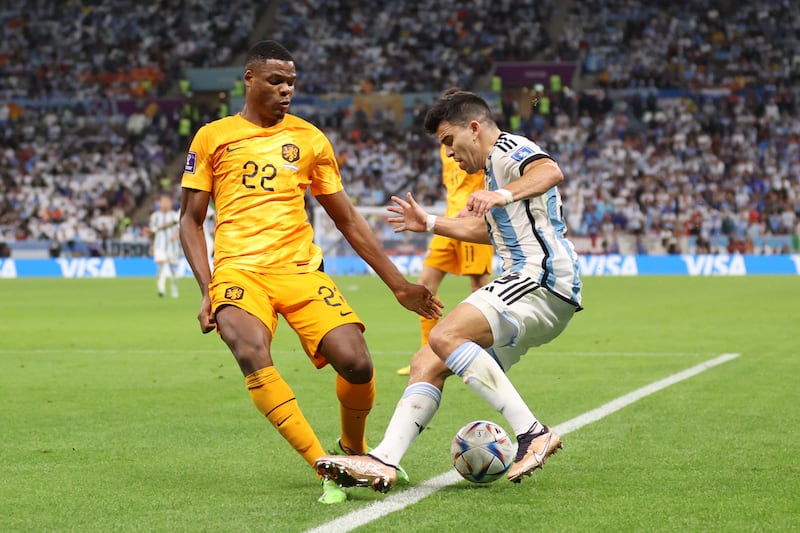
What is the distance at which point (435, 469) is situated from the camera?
6457 mm

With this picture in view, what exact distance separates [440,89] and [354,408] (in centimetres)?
3875

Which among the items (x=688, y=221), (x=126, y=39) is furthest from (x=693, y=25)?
(x=126, y=39)

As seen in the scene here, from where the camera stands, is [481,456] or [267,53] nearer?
[481,456]

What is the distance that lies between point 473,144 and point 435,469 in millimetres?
1714

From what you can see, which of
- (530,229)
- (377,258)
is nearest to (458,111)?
(530,229)

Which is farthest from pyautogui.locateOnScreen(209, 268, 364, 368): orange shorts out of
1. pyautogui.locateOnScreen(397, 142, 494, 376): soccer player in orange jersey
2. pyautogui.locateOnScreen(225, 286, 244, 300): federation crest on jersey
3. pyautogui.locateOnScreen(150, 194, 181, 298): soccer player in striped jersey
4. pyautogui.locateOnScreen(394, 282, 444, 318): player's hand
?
pyautogui.locateOnScreen(150, 194, 181, 298): soccer player in striped jersey

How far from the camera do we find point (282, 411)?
231 inches

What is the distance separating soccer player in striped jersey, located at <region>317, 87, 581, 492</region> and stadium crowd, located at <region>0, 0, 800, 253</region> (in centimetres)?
3085

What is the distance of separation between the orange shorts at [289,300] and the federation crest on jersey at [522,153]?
1.13 m

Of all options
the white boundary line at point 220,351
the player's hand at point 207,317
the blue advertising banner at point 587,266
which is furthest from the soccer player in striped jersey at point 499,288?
the blue advertising banner at point 587,266

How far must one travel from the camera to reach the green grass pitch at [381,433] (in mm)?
5242

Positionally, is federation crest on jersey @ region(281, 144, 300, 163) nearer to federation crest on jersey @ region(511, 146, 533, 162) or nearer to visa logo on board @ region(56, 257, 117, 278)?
federation crest on jersey @ region(511, 146, 533, 162)

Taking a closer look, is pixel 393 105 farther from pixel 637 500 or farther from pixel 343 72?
pixel 637 500

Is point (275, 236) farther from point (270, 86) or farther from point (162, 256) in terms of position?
point (162, 256)
